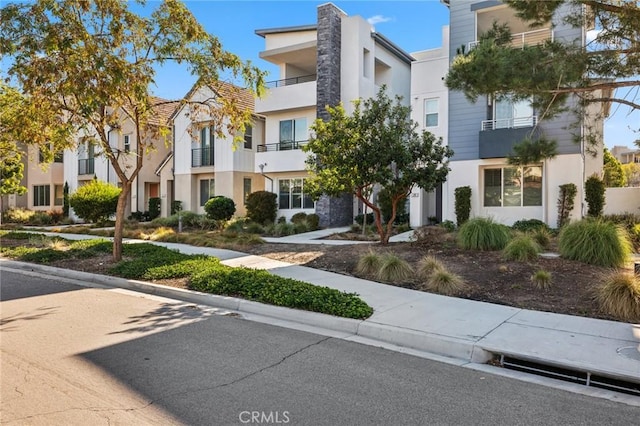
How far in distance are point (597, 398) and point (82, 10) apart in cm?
1151

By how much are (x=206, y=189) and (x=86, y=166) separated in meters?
11.0

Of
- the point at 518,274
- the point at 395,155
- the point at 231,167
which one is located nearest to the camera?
the point at 518,274

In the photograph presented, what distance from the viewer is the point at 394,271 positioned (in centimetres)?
991

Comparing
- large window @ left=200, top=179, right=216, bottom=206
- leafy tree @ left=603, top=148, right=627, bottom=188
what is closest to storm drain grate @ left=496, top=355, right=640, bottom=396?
large window @ left=200, top=179, right=216, bottom=206

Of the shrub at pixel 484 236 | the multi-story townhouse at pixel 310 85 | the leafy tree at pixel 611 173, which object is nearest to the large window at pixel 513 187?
the multi-story townhouse at pixel 310 85

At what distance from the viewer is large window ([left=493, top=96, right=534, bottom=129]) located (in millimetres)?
18578

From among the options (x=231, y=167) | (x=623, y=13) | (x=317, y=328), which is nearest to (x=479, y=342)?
(x=317, y=328)

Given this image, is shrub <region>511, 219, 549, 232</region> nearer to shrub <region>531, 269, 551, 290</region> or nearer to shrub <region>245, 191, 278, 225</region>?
shrub <region>531, 269, 551, 290</region>

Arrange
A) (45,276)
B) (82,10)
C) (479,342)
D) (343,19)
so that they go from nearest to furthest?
(479,342)
(82,10)
(45,276)
(343,19)

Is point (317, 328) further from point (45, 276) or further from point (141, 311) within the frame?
point (45, 276)

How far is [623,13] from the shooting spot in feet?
27.3

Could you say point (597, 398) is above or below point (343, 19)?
below

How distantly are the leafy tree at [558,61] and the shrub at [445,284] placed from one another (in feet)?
12.2

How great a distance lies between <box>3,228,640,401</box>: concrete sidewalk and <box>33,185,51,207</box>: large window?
1262 inches
